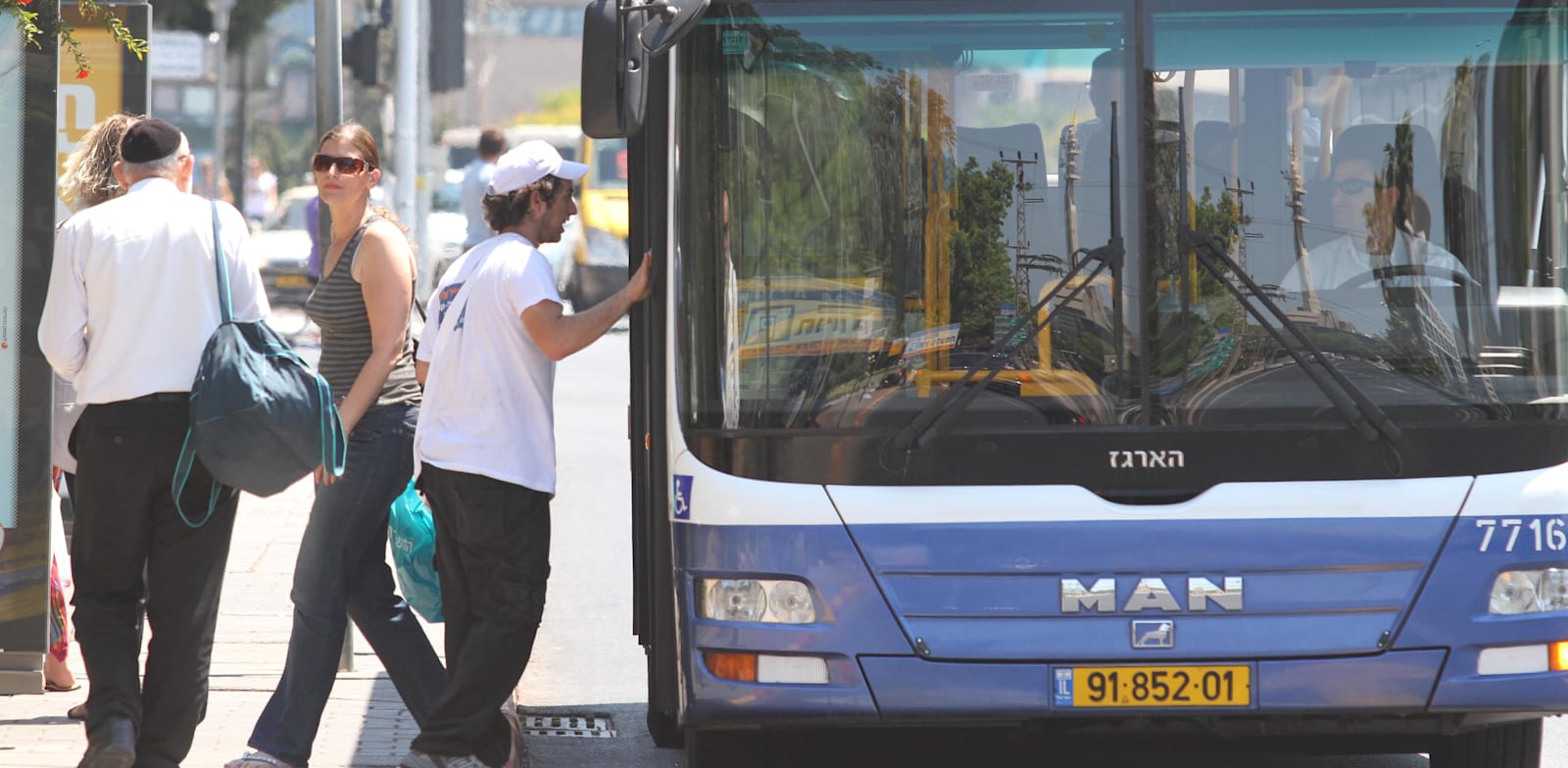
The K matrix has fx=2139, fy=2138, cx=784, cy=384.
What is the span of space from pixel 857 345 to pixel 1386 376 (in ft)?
4.16

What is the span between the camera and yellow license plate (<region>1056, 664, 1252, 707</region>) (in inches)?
199

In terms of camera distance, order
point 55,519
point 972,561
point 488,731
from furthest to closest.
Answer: point 55,519
point 488,731
point 972,561

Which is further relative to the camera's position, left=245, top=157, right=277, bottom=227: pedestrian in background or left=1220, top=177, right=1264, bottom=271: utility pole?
left=245, top=157, right=277, bottom=227: pedestrian in background

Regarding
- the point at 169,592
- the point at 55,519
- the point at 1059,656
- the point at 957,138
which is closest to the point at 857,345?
the point at 957,138

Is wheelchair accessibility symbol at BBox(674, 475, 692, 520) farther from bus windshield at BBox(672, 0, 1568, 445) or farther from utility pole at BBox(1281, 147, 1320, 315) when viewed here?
utility pole at BBox(1281, 147, 1320, 315)

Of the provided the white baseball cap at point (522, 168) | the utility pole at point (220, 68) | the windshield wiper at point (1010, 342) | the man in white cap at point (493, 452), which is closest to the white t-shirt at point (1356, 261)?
the windshield wiper at point (1010, 342)

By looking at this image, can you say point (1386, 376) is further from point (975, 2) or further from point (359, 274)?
point (359, 274)

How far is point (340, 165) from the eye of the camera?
579 cm

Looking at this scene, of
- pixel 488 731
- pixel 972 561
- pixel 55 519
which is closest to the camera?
pixel 972 561

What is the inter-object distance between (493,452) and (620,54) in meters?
1.09

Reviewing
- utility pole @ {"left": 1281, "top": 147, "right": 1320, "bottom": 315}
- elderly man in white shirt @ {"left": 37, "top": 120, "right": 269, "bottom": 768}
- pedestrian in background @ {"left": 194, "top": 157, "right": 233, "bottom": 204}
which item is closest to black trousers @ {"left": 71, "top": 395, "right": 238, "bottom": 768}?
elderly man in white shirt @ {"left": 37, "top": 120, "right": 269, "bottom": 768}

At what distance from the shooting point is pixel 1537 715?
5.21 metres

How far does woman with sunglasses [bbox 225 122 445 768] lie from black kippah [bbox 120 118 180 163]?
520 millimetres

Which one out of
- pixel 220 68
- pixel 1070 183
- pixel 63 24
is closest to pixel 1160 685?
pixel 1070 183
